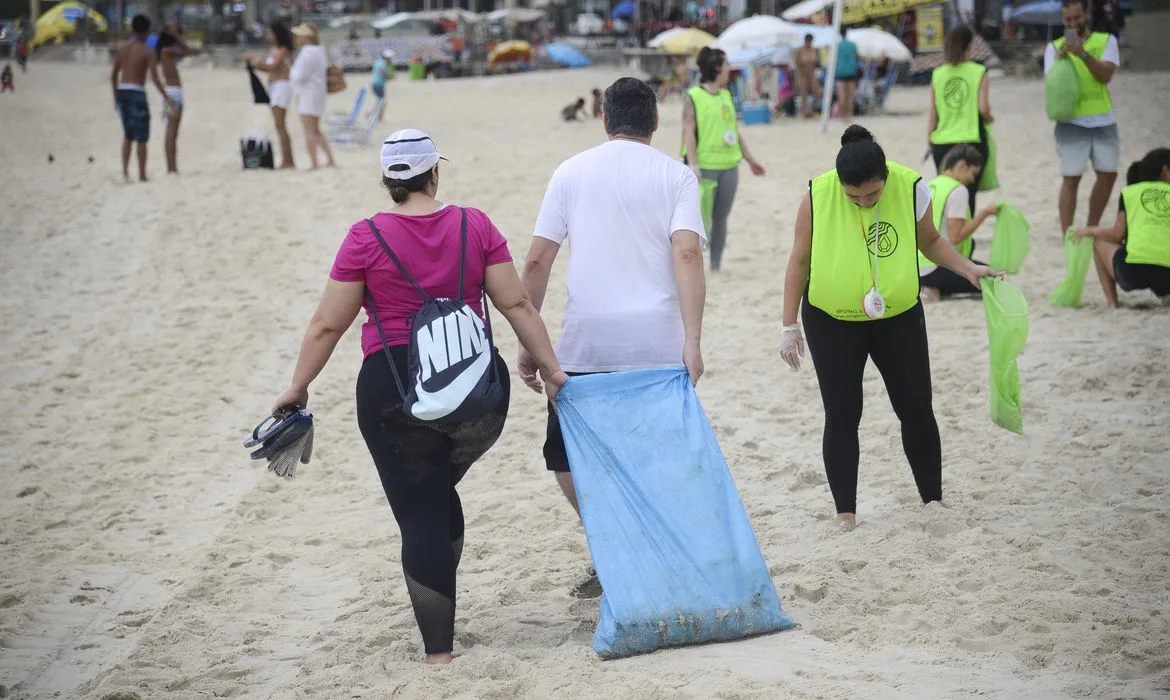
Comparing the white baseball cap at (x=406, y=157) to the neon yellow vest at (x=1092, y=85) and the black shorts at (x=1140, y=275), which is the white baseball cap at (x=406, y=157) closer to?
the black shorts at (x=1140, y=275)

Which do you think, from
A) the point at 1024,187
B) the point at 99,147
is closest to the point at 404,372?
the point at 1024,187

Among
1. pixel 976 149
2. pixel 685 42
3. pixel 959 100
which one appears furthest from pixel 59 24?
pixel 976 149

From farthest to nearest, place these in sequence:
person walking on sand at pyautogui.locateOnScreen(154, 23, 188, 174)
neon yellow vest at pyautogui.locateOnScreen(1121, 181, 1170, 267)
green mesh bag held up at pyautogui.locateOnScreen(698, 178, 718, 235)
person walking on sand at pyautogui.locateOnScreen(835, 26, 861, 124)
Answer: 1. person walking on sand at pyautogui.locateOnScreen(835, 26, 861, 124)
2. person walking on sand at pyautogui.locateOnScreen(154, 23, 188, 174)
3. green mesh bag held up at pyautogui.locateOnScreen(698, 178, 718, 235)
4. neon yellow vest at pyautogui.locateOnScreen(1121, 181, 1170, 267)

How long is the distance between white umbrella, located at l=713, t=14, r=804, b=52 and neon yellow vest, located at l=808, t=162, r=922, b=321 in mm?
19214

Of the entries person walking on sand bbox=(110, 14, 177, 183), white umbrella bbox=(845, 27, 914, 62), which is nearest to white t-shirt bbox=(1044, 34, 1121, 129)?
person walking on sand bbox=(110, 14, 177, 183)

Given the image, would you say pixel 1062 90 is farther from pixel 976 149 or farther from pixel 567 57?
pixel 567 57

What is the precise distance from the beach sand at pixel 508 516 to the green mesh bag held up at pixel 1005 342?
0.43 metres

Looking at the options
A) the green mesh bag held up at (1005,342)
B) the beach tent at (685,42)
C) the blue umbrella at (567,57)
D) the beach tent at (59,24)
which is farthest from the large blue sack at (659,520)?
the beach tent at (59,24)

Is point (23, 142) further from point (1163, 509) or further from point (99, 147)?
point (1163, 509)

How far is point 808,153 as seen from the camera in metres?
15.8

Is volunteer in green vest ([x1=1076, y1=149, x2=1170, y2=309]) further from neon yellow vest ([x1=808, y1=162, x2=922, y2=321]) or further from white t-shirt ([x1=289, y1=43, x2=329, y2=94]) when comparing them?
white t-shirt ([x1=289, y1=43, x2=329, y2=94])

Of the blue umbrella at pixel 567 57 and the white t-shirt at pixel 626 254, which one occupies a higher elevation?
the blue umbrella at pixel 567 57

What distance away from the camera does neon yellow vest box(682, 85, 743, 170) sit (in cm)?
881

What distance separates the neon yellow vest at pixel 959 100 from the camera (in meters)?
8.65
